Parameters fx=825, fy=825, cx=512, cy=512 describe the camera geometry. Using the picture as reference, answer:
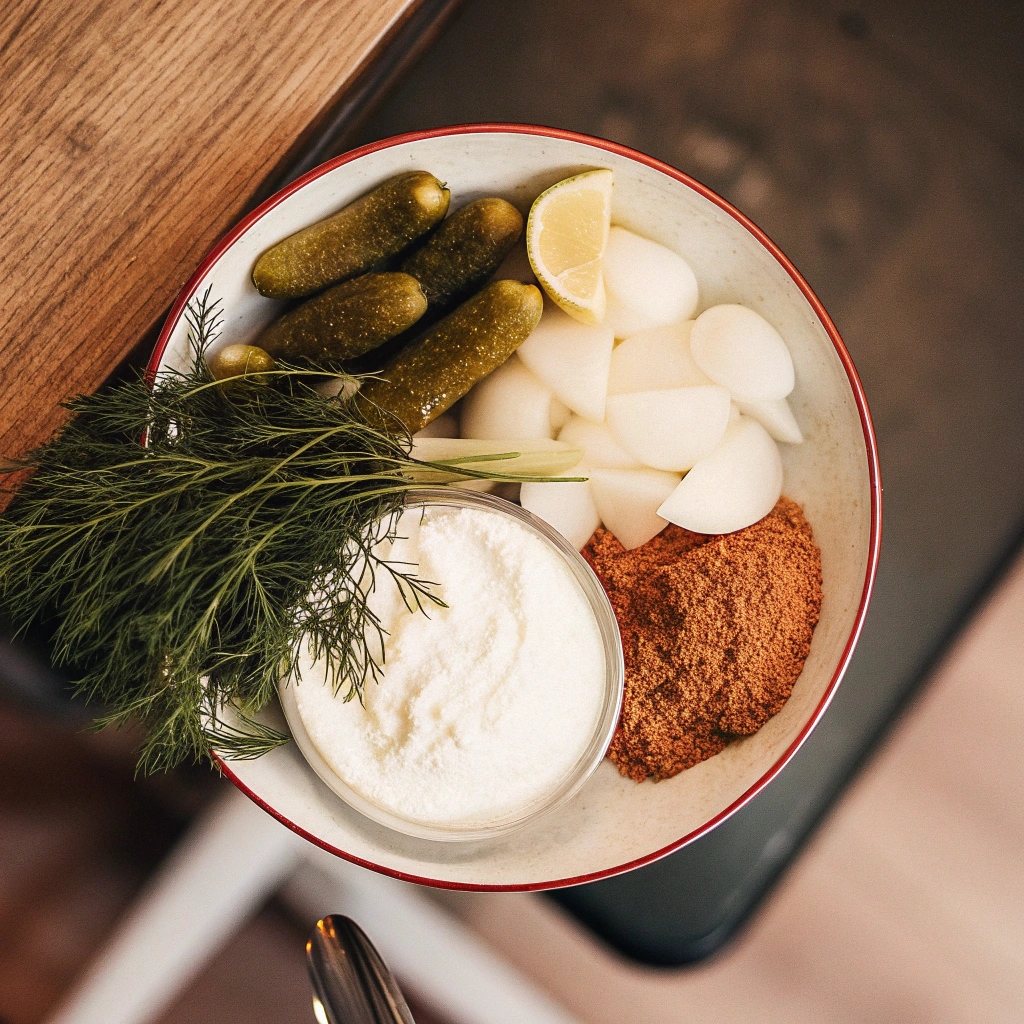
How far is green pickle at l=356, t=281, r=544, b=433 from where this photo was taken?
2.29 feet

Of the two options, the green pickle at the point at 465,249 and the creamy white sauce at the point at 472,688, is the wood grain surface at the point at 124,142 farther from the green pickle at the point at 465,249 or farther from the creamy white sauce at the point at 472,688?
the creamy white sauce at the point at 472,688

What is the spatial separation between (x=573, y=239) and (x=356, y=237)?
18 cm

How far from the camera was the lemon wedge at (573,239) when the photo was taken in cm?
68

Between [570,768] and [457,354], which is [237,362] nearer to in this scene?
[457,354]

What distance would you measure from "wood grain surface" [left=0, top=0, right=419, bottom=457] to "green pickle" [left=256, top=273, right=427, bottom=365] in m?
0.10

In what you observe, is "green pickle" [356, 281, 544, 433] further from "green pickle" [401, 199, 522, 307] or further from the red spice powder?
the red spice powder

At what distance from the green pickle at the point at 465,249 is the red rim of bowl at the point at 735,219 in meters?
0.07

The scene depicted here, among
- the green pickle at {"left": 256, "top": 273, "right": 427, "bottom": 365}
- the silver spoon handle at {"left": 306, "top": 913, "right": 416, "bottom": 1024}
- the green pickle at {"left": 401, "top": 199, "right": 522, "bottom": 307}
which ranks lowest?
the silver spoon handle at {"left": 306, "top": 913, "right": 416, "bottom": 1024}

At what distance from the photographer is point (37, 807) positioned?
0.72m

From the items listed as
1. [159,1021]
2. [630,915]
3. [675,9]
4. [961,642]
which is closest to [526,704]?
[630,915]

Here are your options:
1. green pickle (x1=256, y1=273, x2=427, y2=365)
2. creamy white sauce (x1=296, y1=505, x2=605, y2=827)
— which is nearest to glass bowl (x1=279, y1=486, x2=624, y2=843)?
creamy white sauce (x1=296, y1=505, x2=605, y2=827)

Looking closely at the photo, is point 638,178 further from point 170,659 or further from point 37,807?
point 37,807

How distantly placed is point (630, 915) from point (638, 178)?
0.64 m

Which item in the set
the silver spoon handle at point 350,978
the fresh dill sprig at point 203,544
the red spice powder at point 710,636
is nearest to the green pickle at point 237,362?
the fresh dill sprig at point 203,544
